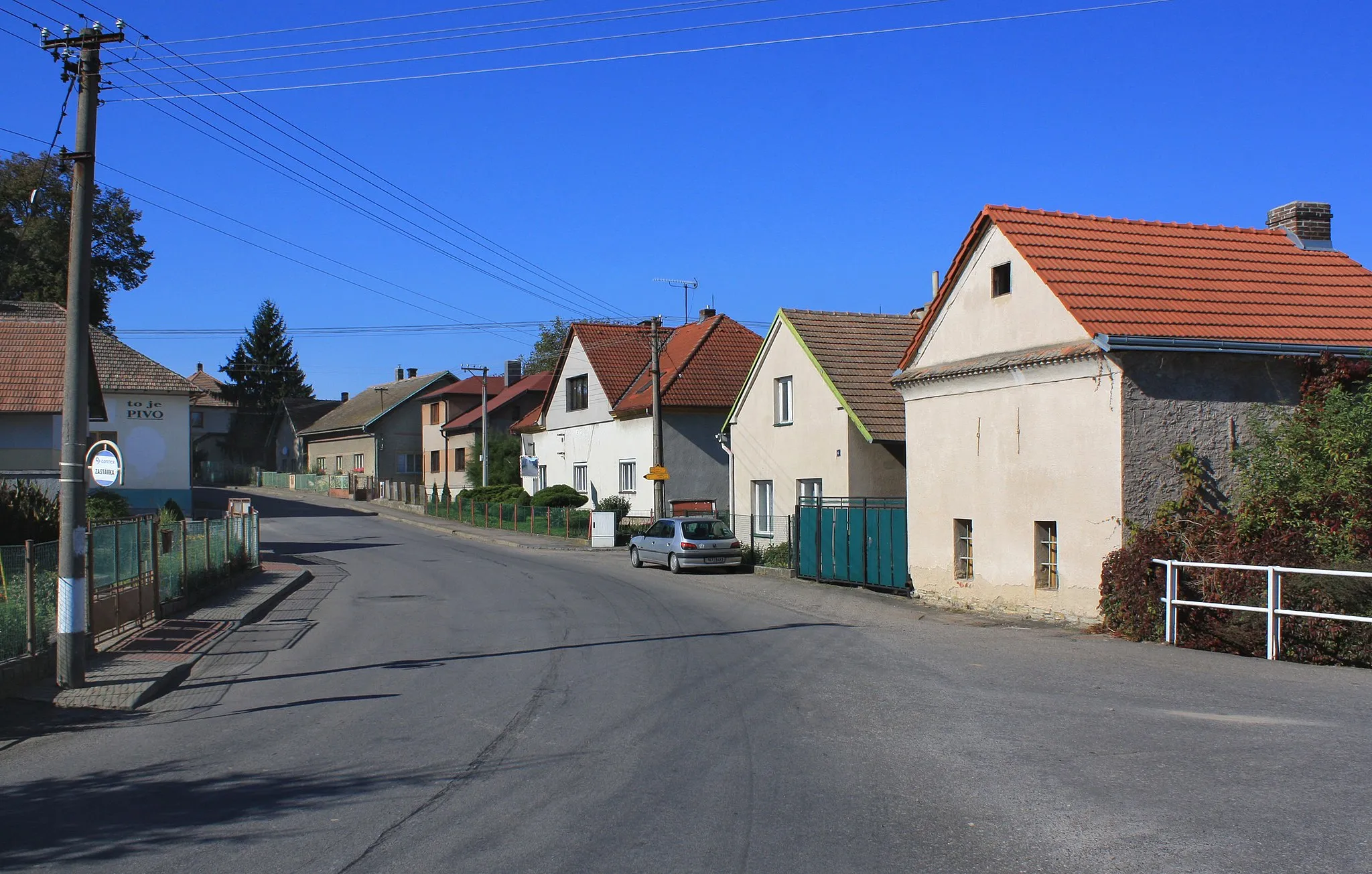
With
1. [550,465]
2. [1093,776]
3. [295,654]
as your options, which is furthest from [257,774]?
[550,465]

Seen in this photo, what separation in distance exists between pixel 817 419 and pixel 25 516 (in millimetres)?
17321

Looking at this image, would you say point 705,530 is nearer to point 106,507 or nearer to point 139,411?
point 106,507

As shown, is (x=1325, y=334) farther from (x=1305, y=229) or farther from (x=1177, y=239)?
(x=1305, y=229)

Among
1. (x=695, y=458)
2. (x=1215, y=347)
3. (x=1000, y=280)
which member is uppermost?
(x=1000, y=280)

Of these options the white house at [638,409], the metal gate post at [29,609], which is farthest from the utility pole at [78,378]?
the white house at [638,409]

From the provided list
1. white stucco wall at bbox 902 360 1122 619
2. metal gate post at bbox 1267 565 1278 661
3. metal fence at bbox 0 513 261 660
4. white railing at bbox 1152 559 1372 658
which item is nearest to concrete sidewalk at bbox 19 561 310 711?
metal fence at bbox 0 513 261 660

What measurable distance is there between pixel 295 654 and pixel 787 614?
28.1ft

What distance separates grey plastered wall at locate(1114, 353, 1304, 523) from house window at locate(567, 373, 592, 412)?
101ft

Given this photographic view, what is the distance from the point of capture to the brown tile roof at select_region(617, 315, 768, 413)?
39656 mm

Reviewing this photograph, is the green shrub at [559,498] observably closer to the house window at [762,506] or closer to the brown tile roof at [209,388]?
the house window at [762,506]

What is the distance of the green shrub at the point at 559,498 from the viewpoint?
44531 mm

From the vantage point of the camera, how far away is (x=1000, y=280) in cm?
1933

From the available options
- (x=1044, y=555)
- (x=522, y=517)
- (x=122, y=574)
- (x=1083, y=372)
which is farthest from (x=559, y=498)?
(x=1083, y=372)

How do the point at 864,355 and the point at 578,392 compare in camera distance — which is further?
the point at 578,392
